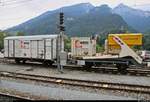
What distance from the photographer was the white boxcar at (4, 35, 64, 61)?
29203 millimetres

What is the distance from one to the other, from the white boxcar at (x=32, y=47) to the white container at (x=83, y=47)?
223 cm

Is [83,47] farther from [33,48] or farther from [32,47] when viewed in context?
[32,47]

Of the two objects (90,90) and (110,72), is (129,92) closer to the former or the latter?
(90,90)

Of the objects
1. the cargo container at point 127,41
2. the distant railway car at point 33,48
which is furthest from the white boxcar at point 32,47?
the cargo container at point 127,41

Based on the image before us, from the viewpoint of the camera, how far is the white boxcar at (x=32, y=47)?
29.2 m

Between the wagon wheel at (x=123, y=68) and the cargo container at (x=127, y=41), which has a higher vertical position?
the cargo container at (x=127, y=41)

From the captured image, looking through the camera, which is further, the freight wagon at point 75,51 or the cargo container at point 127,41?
the cargo container at point 127,41

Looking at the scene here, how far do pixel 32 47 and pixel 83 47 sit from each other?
6.22 meters

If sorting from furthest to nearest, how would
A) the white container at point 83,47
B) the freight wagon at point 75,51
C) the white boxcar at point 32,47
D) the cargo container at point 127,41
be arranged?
the white boxcar at point 32,47
the white container at point 83,47
the cargo container at point 127,41
the freight wagon at point 75,51

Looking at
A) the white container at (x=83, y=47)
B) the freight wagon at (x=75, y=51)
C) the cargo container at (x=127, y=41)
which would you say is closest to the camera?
the freight wagon at (x=75, y=51)

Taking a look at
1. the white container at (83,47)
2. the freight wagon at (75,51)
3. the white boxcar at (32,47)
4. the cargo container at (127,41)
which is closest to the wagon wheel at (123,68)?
the freight wagon at (75,51)

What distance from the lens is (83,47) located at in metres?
27.5

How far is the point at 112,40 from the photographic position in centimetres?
2538

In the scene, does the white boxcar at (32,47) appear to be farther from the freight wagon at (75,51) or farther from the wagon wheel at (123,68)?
the wagon wheel at (123,68)
